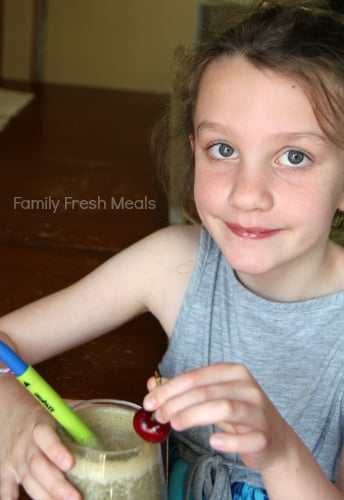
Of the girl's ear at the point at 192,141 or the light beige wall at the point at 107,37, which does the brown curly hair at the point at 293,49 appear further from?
the light beige wall at the point at 107,37

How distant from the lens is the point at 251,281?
3.62 feet

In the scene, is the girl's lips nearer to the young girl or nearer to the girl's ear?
the young girl

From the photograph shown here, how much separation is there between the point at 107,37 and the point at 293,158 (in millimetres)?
3262

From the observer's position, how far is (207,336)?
1.08 m

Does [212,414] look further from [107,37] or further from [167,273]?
[107,37]

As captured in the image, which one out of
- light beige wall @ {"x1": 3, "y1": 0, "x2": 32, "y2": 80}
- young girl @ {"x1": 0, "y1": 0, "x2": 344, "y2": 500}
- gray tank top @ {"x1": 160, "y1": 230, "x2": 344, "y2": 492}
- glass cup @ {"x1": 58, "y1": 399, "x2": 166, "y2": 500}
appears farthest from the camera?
light beige wall @ {"x1": 3, "y1": 0, "x2": 32, "y2": 80}

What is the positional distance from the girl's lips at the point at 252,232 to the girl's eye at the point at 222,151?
85mm

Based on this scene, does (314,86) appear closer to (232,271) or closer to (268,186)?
(268,186)

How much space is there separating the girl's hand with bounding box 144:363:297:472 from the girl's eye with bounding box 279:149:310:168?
0.33m

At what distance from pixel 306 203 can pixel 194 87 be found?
0.28 meters

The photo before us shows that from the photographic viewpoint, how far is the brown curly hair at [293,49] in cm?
92

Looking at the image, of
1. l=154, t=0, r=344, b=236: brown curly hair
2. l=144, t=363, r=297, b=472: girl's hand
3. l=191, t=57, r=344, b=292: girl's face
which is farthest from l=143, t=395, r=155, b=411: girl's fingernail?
l=154, t=0, r=344, b=236: brown curly hair

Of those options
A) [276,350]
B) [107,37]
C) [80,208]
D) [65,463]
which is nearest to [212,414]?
[65,463]

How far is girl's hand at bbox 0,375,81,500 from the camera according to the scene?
0.64m
